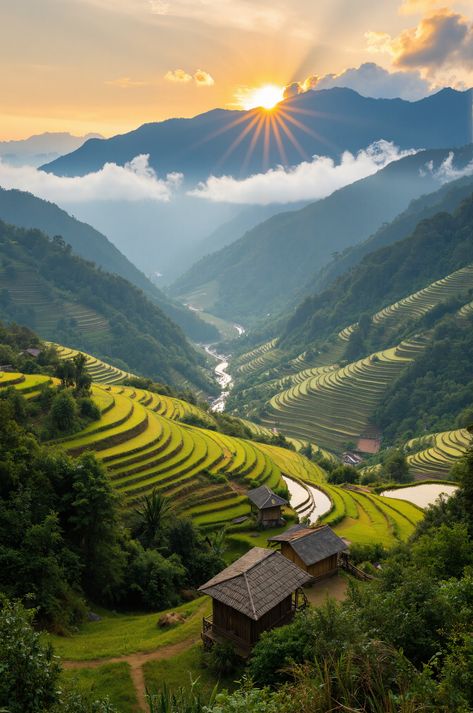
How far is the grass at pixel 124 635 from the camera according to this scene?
15.4 m

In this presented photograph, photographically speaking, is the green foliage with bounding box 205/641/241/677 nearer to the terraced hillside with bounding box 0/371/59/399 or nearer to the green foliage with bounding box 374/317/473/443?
the terraced hillside with bounding box 0/371/59/399

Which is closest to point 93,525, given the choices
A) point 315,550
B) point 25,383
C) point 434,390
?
point 315,550

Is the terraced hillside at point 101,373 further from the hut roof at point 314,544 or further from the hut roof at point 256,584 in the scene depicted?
the hut roof at point 256,584

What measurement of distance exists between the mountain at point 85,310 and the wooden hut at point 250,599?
91.6 meters

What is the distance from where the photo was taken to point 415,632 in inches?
452

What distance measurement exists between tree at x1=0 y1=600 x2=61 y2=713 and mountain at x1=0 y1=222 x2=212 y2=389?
9797 centimetres

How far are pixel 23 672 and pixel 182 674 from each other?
7749 millimetres

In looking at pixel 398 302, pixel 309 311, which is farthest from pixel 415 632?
pixel 309 311

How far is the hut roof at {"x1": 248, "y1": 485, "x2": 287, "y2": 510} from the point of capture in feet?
99.2

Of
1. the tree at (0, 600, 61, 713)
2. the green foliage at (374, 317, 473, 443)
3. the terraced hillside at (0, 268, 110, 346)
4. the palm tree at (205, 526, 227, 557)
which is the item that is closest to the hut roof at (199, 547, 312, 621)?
the tree at (0, 600, 61, 713)

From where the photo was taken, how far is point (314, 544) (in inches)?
907

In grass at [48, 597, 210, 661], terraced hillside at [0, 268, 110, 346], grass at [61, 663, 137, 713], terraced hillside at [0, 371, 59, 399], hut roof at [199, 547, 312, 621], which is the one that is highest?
terraced hillside at [0, 268, 110, 346]

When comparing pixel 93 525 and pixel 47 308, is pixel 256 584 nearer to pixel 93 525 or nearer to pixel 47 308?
pixel 93 525

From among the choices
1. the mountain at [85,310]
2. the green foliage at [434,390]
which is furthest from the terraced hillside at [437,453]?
the mountain at [85,310]
